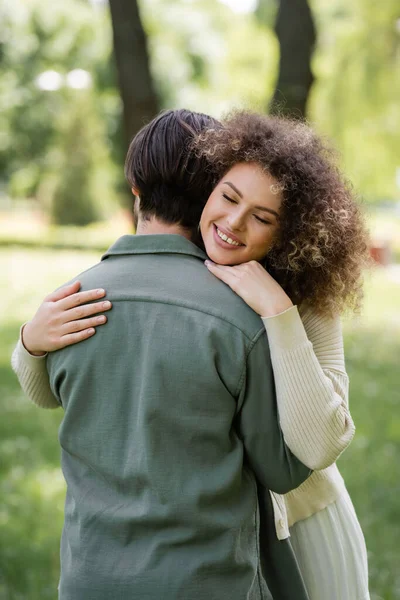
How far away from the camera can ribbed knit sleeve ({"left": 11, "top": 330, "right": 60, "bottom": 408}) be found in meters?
1.98

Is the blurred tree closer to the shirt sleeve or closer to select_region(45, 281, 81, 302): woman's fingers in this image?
select_region(45, 281, 81, 302): woman's fingers

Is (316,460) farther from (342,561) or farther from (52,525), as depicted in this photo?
(52,525)

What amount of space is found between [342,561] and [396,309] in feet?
33.3

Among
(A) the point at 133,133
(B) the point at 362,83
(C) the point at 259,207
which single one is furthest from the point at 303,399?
(B) the point at 362,83

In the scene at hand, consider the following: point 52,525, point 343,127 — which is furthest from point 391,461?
point 343,127

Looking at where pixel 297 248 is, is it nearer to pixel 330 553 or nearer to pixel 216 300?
pixel 216 300

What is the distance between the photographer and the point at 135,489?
5.61ft

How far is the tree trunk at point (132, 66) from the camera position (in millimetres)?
6172

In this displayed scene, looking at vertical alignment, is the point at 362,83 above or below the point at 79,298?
below

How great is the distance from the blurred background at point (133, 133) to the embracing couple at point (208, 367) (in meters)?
0.33

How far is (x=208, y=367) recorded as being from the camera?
64.7 inches

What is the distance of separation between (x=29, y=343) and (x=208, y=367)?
0.52 meters

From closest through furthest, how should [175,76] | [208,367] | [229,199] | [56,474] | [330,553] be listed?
[208,367], [229,199], [330,553], [56,474], [175,76]

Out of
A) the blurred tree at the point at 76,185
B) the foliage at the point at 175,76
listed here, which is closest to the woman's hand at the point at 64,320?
the foliage at the point at 175,76
